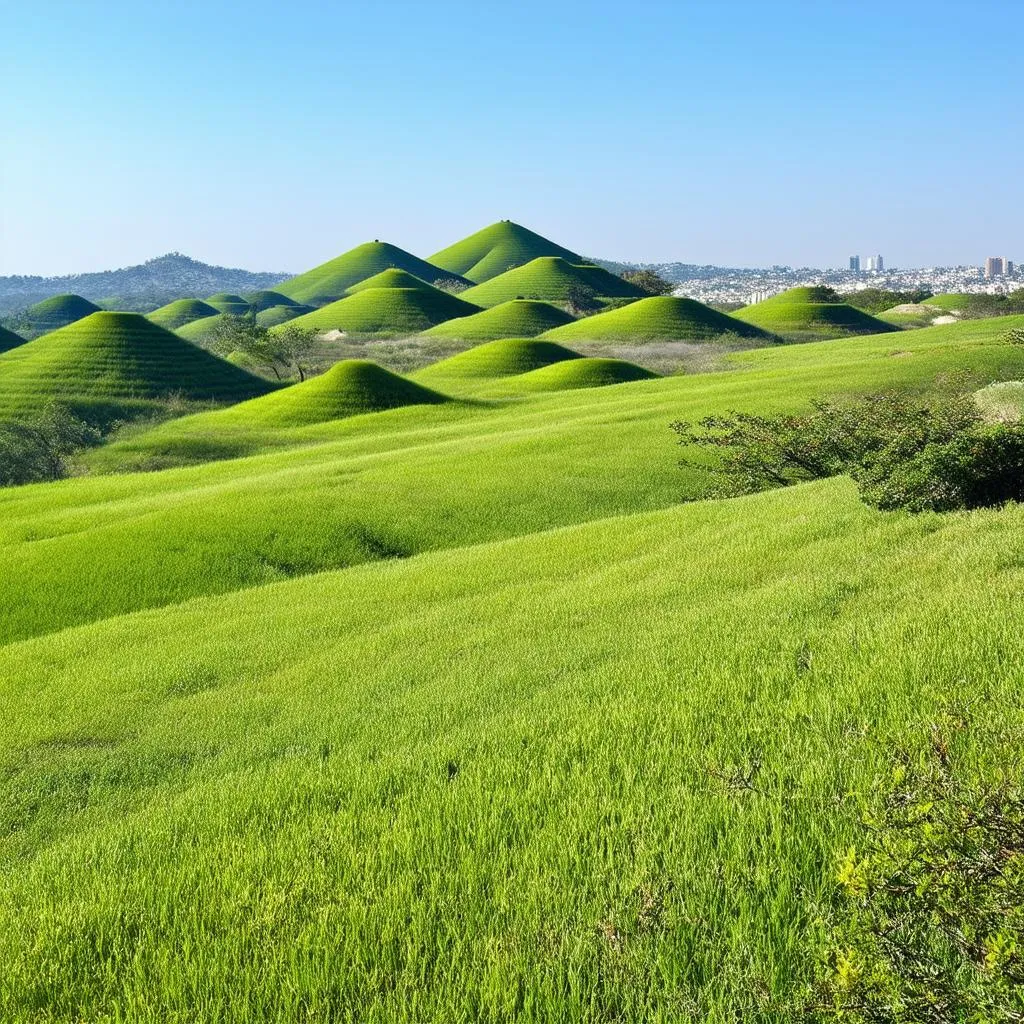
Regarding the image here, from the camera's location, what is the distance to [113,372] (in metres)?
78.2

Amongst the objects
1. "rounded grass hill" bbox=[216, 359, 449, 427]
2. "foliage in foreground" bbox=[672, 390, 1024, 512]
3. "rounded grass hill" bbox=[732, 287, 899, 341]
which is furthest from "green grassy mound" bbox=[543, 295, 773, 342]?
"foliage in foreground" bbox=[672, 390, 1024, 512]

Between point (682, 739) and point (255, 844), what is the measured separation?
3436 mm

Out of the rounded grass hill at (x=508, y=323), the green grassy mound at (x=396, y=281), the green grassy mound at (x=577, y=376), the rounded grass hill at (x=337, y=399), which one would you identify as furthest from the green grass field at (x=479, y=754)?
the green grassy mound at (x=396, y=281)

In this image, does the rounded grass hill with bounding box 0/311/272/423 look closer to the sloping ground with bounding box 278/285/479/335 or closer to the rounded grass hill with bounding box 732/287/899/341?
the sloping ground with bounding box 278/285/479/335

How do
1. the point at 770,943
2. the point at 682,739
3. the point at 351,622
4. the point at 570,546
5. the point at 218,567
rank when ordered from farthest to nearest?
the point at 218,567, the point at 570,546, the point at 351,622, the point at 682,739, the point at 770,943

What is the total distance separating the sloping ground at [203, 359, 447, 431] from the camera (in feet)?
201

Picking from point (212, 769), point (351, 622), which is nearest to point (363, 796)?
point (212, 769)

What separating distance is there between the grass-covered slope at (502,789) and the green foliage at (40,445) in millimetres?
46454

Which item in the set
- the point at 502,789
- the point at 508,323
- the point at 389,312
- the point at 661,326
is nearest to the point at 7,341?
the point at 389,312

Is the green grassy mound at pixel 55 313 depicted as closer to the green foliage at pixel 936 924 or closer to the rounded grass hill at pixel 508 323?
the rounded grass hill at pixel 508 323

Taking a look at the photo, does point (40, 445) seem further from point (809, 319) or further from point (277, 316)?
point (277, 316)

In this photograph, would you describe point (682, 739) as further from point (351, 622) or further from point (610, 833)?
point (351, 622)

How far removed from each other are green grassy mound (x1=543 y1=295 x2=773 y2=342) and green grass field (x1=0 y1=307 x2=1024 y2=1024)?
3850 inches

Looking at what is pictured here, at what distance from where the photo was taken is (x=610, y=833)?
5.71 meters
